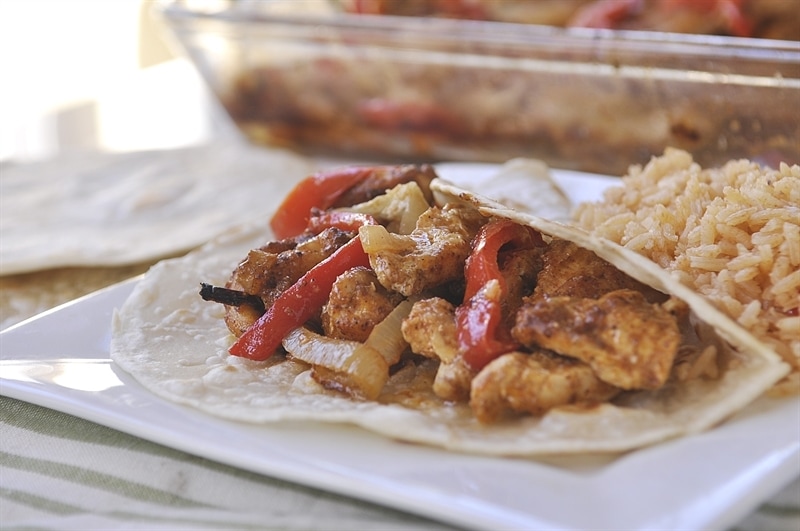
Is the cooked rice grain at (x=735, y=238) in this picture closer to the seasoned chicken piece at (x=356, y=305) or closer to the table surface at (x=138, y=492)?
the table surface at (x=138, y=492)

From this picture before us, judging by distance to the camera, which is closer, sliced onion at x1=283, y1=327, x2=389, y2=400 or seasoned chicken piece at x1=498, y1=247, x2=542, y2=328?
sliced onion at x1=283, y1=327, x2=389, y2=400

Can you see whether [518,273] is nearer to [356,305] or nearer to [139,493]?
[356,305]

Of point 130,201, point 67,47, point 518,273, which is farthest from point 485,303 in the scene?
point 67,47

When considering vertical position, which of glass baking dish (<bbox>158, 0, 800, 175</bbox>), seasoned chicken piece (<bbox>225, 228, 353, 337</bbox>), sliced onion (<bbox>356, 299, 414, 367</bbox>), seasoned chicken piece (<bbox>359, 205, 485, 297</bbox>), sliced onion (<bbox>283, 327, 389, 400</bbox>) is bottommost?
Result: sliced onion (<bbox>283, 327, 389, 400</bbox>)

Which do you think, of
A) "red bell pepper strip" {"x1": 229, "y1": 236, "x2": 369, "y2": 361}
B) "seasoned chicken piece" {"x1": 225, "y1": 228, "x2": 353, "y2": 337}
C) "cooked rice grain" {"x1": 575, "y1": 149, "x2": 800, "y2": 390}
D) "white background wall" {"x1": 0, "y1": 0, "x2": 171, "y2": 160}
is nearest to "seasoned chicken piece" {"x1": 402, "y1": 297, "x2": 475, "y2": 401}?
"red bell pepper strip" {"x1": 229, "y1": 236, "x2": 369, "y2": 361}

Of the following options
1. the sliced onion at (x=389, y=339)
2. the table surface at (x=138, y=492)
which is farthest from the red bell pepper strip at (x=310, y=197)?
the table surface at (x=138, y=492)

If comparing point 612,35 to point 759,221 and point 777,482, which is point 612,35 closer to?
point 759,221

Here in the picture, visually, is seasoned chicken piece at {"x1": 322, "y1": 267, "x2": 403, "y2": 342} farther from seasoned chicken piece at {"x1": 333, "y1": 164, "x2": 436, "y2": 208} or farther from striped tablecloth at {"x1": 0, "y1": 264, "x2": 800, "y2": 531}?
seasoned chicken piece at {"x1": 333, "y1": 164, "x2": 436, "y2": 208}
